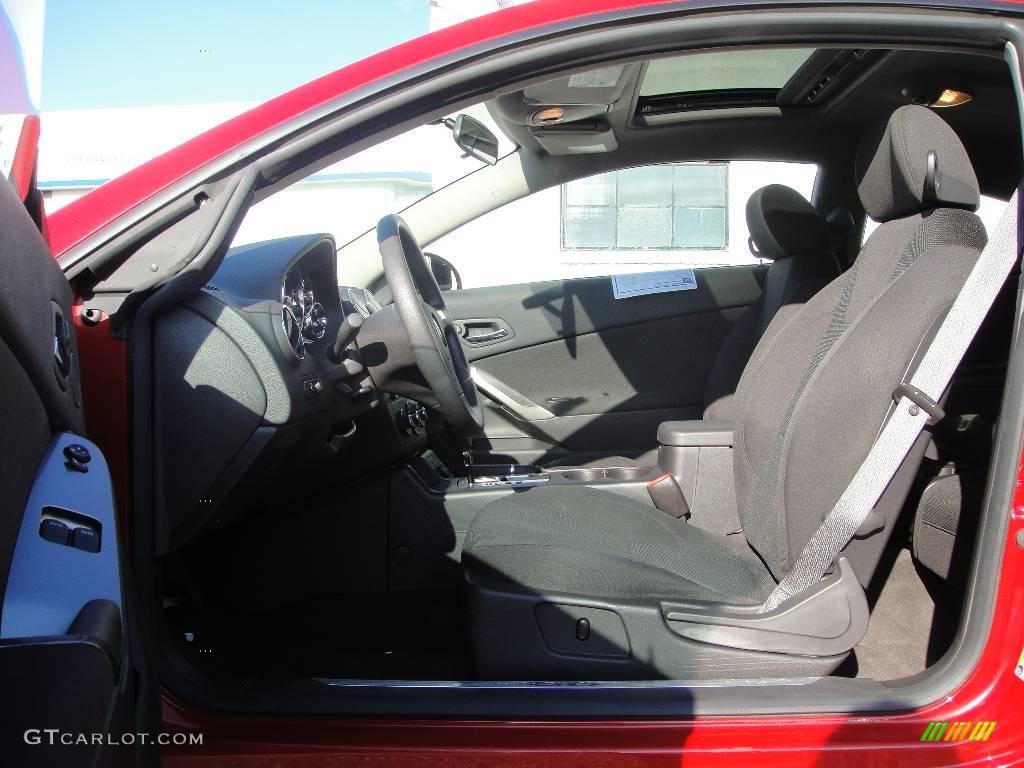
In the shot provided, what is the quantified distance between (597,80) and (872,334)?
1.25 meters

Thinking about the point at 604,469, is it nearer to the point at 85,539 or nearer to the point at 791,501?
the point at 791,501

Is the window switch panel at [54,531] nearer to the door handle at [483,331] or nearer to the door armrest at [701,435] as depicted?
the door armrest at [701,435]

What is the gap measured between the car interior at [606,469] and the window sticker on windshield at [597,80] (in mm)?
19

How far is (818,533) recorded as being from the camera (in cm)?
134

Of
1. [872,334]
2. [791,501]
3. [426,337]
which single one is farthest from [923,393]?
[426,337]

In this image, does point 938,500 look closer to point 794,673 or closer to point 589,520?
point 794,673

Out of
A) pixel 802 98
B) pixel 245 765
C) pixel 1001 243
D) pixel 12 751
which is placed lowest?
pixel 245 765

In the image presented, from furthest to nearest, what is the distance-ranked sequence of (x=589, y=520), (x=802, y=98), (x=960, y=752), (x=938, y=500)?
(x=802, y=98)
(x=589, y=520)
(x=938, y=500)
(x=960, y=752)

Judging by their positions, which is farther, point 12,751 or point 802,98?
point 802,98

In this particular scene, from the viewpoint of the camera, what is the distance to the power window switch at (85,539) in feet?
2.71

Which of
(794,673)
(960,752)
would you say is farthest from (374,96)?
(960,752)

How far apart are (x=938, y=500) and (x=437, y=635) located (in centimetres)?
107

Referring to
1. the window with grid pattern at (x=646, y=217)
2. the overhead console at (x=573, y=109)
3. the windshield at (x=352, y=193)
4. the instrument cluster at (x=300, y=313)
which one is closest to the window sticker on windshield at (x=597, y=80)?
the overhead console at (x=573, y=109)

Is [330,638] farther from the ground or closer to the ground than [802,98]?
closer to the ground
